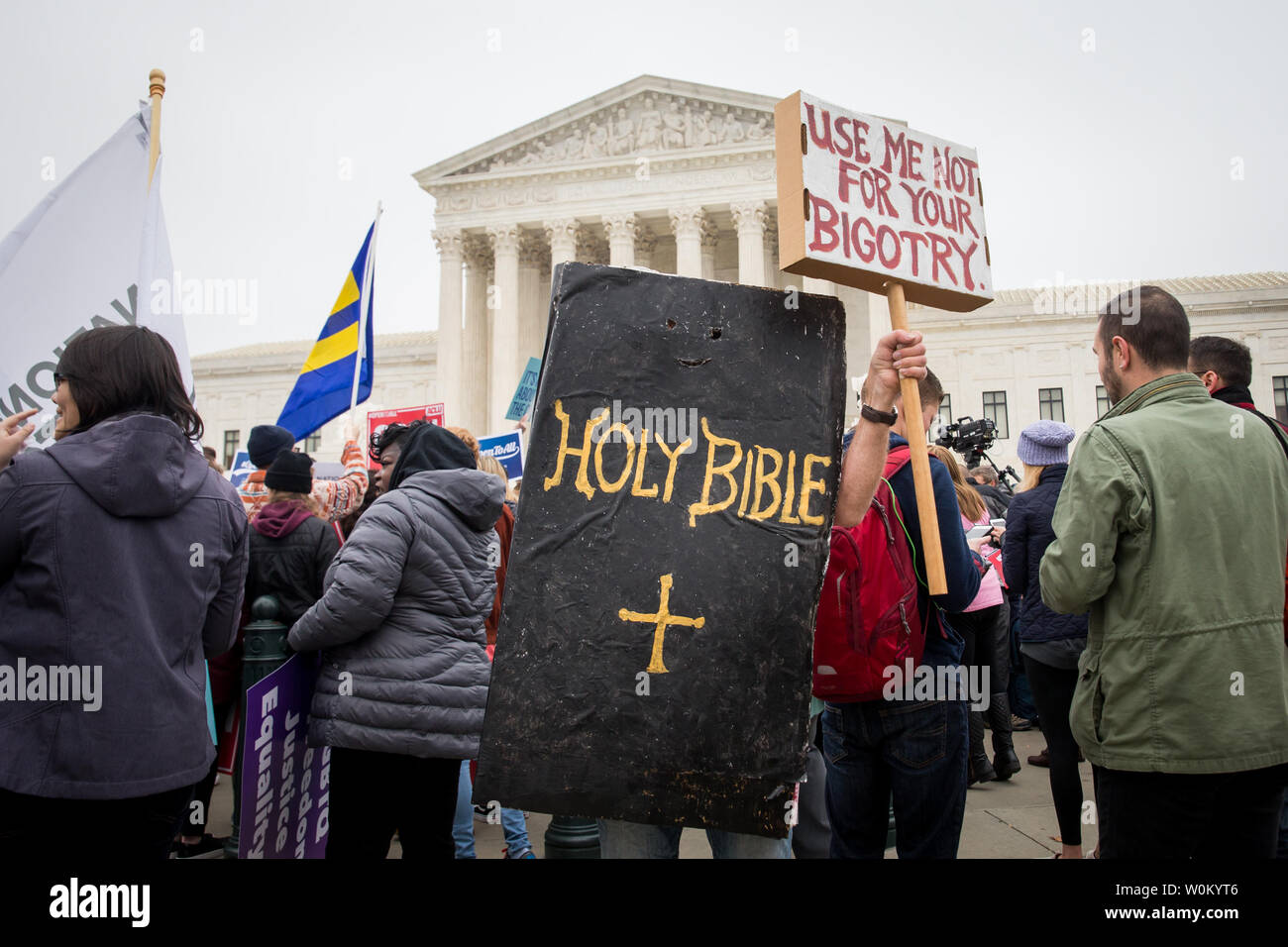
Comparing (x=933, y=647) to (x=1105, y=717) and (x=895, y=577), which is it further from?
(x=1105, y=717)

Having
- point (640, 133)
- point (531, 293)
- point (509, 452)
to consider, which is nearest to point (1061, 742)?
point (509, 452)

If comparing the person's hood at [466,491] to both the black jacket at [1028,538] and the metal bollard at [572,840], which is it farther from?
the black jacket at [1028,538]

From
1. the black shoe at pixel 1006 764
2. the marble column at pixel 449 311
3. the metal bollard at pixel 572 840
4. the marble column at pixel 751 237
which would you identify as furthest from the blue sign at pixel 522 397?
the marble column at pixel 449 311

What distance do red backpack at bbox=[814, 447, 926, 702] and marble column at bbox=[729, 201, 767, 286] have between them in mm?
32345

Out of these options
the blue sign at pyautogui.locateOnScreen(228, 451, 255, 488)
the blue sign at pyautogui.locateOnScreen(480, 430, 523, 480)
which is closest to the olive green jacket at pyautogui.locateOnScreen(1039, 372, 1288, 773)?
the blue sign at pyautogui.locateOnScreen(480, 430, 523, 480)

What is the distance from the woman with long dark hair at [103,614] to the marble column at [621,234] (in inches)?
1332

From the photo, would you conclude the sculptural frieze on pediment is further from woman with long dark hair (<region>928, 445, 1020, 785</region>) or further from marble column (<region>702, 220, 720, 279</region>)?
woman with long dark hair (<region>928, 445, 1020, 785</region>)

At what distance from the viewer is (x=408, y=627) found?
2961mm

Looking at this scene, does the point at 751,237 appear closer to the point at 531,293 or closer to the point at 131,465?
the point at 531,293

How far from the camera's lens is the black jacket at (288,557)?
4230 mm

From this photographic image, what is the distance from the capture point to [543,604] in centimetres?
197

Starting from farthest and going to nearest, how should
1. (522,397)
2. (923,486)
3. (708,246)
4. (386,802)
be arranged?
(708,246), (522,397), (386,802), (923,486)

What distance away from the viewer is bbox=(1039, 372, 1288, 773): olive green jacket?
2105 millimetres

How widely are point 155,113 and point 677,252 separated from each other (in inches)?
1310
